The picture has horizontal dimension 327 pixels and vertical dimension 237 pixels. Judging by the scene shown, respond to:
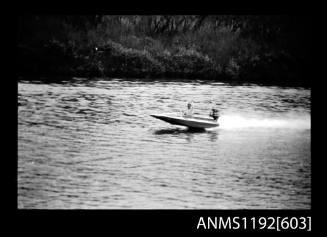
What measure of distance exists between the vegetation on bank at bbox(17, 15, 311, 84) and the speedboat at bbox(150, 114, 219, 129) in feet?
15.5

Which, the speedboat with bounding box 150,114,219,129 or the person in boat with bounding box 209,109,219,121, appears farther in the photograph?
the person in boat with bounding box 209,109,219,121

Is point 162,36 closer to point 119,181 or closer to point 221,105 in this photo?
point 221,105

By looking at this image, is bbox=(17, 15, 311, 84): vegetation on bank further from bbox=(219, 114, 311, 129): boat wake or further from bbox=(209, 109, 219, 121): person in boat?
bbox=(209, 109, 219, 121): person in boat

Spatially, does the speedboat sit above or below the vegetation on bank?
below

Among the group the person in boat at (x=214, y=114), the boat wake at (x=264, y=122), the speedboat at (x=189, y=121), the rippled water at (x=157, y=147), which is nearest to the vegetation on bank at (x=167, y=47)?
the rippled water at (x=157, y=147)

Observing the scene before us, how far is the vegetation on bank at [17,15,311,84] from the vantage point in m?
38.7

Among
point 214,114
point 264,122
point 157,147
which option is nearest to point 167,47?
point 214,114

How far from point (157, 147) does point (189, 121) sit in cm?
423

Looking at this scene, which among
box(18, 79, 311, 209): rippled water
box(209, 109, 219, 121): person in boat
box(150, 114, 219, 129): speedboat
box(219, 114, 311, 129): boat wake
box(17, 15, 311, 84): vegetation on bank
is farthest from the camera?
box(219, 114, 311, 129): boat wake

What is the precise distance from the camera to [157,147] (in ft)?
113

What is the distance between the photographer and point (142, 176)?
95.8ft

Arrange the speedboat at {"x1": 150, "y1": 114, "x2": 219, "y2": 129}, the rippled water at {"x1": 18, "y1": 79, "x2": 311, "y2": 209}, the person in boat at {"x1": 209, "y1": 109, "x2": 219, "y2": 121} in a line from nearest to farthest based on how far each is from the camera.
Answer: the rippled water at {"x1": 18, "y1": 79, "x2": 311, "y2": 209} < the speedboat at {"x1": 150, "y1": 114, "x2": 219, "y2": 129} < the person in boat at {"x1": 209, "y1": 109, "x2": 219, "y2": 121}

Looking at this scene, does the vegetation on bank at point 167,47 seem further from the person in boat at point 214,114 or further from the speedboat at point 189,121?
the speedboat at point 189,121

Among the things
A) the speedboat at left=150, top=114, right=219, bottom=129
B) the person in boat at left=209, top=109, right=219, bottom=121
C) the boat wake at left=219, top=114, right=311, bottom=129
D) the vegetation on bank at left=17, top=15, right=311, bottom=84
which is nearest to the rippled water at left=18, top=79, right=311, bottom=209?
the boat wake at left=219, top=114, right=311, bottom=129
